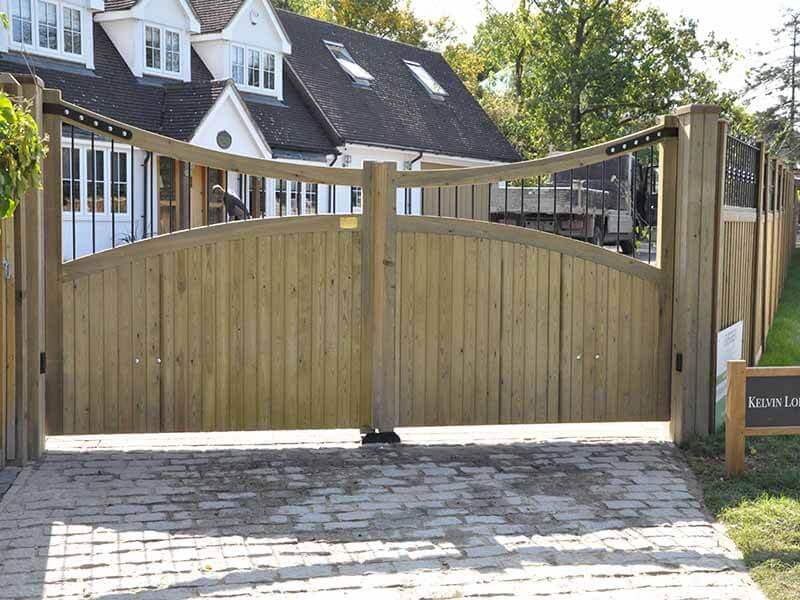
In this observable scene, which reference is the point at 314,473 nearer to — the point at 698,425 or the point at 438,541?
the point at 438,541

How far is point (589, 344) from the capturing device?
791 cm

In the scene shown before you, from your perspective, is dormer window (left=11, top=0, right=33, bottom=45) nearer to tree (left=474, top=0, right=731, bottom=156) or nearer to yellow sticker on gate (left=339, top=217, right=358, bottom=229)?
yellow sticker on gate (left=339, top=217, right=358, bottom=229)

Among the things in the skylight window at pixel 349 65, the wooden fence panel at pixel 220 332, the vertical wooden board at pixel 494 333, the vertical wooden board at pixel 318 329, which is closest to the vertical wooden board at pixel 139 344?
the wooden fence panel at pixel 220 332

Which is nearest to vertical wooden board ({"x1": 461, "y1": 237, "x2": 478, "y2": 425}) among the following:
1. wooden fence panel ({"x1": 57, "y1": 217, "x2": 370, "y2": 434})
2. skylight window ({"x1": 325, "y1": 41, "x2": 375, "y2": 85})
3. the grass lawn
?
wooden fence panel ({"x1": 57, "y1": 217, "x2": 370, "y2": 434})

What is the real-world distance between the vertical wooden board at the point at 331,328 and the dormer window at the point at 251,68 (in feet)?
65.7

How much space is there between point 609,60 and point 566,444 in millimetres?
31765

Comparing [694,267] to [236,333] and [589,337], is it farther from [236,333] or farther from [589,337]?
[236,333]

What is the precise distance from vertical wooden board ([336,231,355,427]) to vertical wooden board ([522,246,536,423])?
4.31 ft

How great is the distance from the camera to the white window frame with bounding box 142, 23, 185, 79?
78.1ft

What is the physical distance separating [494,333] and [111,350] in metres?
2.75

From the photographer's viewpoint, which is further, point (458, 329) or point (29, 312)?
point (458, 329)

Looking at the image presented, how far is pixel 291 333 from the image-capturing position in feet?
24.5

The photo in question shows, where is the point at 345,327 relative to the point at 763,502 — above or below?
above

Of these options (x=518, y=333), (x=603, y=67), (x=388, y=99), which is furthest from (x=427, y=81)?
(x=518, y=333)
